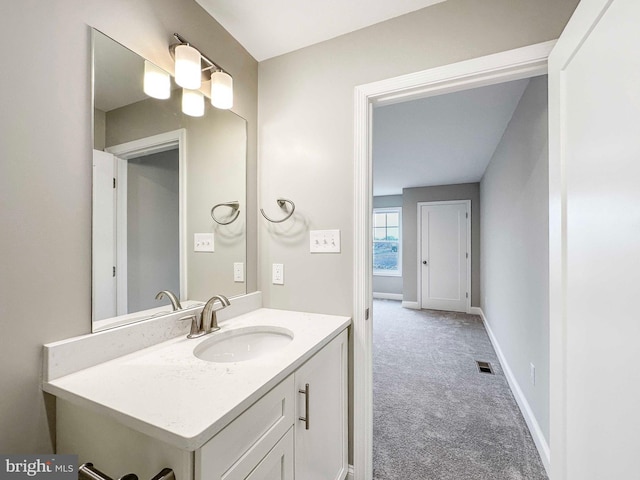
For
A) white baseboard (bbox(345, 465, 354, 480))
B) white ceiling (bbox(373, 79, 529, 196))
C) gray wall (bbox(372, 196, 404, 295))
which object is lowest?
white baseboard (bbox(345, 465, 354, 480))

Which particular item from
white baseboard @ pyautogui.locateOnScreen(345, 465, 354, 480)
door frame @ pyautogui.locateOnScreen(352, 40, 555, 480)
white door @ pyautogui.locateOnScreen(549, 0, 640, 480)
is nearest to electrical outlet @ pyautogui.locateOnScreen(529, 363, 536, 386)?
white door @ pyautogui.locateOnScreen(549, 0, 640, 480)

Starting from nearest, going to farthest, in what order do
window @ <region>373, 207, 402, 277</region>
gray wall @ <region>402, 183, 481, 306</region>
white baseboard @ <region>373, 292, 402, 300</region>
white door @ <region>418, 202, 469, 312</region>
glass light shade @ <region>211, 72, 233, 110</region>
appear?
glass light shade @ <region>211, 72, 233, 110</region>, gray wall @ <region>402, 183, 481, 306</region>, white door @ <region>418, 202, 469, 312</region>, white baseboard @ <region>373, 292, 402, 300</region>, window @ <region>373, 207, 402, 277</region>

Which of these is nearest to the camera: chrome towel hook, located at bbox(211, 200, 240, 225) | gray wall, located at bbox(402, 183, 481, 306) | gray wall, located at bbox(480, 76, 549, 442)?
chrome towel hook, located at bbox(211, 200, 240, 225)

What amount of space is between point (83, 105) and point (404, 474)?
2195 millimetres

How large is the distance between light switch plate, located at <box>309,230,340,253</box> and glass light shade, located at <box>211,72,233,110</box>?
790 millimetres

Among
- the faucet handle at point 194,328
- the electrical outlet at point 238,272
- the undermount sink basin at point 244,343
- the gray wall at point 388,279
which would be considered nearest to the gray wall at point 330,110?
the electrical outlet at point 238,272

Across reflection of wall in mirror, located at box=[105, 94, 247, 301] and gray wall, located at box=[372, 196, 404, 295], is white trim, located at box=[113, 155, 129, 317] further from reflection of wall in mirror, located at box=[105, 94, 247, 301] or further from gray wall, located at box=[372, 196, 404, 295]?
gray wall, located at box=[372, 196, 404, 295]

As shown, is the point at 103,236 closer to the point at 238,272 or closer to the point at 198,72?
the point at 238,272

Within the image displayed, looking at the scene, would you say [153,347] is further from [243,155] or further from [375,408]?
[375,408]

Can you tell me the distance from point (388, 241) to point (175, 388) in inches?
242

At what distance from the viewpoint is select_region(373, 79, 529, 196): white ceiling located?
2.19m

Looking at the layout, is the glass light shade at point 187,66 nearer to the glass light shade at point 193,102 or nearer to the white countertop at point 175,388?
the glass light shade at point 193,102

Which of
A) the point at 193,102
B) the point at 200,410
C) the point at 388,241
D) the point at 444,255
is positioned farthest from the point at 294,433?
the point at 388,241

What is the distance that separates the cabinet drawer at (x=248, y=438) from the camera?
0.61m
